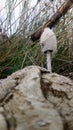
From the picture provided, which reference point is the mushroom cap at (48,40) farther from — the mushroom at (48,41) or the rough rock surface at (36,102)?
the rough rock surface at (36,102)

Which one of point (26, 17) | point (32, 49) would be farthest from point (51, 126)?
point (26, 17)

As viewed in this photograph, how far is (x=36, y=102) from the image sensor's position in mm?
1015

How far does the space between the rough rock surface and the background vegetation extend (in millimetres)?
835

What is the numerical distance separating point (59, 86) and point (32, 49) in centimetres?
115

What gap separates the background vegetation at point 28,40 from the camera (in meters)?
2.09

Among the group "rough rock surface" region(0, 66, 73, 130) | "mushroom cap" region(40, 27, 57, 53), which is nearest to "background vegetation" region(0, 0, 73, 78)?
"mushroom cap" region(40, 27, 57, 53)

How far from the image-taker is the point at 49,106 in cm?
103

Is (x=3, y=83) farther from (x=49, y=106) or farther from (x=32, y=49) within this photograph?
(x=32, y=49)

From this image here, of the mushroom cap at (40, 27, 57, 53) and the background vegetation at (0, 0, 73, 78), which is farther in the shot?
the background vegetation at (0, 0, 73, 78)

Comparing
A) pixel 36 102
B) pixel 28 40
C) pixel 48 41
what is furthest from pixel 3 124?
pixel 28 40

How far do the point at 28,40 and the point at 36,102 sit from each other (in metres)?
1.30

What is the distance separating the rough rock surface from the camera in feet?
3.18

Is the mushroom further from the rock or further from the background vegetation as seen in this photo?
the rock

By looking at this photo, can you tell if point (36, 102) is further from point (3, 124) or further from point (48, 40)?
point (48, 40)
